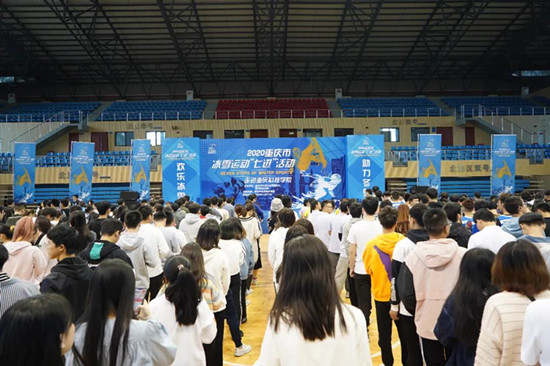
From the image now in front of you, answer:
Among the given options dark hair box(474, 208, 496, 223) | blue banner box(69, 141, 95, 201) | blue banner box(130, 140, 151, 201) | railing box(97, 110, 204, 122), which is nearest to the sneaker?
dark hair box(474, 208, 496, 223)

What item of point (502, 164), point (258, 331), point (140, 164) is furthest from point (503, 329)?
point (140, 164)

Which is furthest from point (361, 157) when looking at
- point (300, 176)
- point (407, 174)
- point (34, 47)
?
point (34, 47)

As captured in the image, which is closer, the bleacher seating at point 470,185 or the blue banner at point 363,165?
the blue banner at point 363,165

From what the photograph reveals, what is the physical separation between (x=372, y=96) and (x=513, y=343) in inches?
1067

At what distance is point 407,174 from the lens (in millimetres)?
18641

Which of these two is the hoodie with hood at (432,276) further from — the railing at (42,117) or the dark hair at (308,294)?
the railing at (42,117)

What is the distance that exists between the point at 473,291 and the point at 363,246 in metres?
2.33

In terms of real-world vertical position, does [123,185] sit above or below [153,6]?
below

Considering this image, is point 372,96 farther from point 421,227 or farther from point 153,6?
point 421,227

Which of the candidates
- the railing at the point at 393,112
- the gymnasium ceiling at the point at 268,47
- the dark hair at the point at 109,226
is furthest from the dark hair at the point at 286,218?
the railing at the point at 393,112

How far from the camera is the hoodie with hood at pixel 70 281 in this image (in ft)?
8.86

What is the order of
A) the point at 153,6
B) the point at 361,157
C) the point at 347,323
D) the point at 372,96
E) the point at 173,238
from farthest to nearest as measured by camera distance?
Result: the point at 372,96 → the point at 153,6 → the point at 361,157 → the point at 173,238 → the point at 347,323

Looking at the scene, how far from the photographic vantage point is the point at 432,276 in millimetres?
2973

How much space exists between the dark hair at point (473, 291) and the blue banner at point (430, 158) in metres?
13.0
